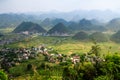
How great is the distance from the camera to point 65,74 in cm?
9462

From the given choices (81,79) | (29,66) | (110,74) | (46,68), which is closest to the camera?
(110,74)

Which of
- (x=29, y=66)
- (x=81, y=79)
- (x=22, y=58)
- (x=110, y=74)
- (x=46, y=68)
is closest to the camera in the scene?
(x=110, y=74)

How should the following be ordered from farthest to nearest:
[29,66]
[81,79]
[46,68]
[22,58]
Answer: [22,58]
[29,66]
[46,68]
[81,79]

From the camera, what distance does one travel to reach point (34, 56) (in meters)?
179

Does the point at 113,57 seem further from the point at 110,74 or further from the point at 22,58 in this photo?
the point at 22,58

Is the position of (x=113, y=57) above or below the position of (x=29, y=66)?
above

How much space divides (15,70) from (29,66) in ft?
27.0

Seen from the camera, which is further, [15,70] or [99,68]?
[15,70]

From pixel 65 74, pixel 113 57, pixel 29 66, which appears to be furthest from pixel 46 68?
pixel 113 57

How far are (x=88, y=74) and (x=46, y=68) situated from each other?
47.4 meters

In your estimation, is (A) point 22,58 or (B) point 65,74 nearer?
(B) point 65,74

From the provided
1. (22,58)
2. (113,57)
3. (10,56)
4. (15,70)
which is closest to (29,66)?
(15,70)

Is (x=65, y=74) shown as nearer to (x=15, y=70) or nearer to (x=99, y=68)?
(x=99, y=68)

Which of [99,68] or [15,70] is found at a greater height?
[99,68]
